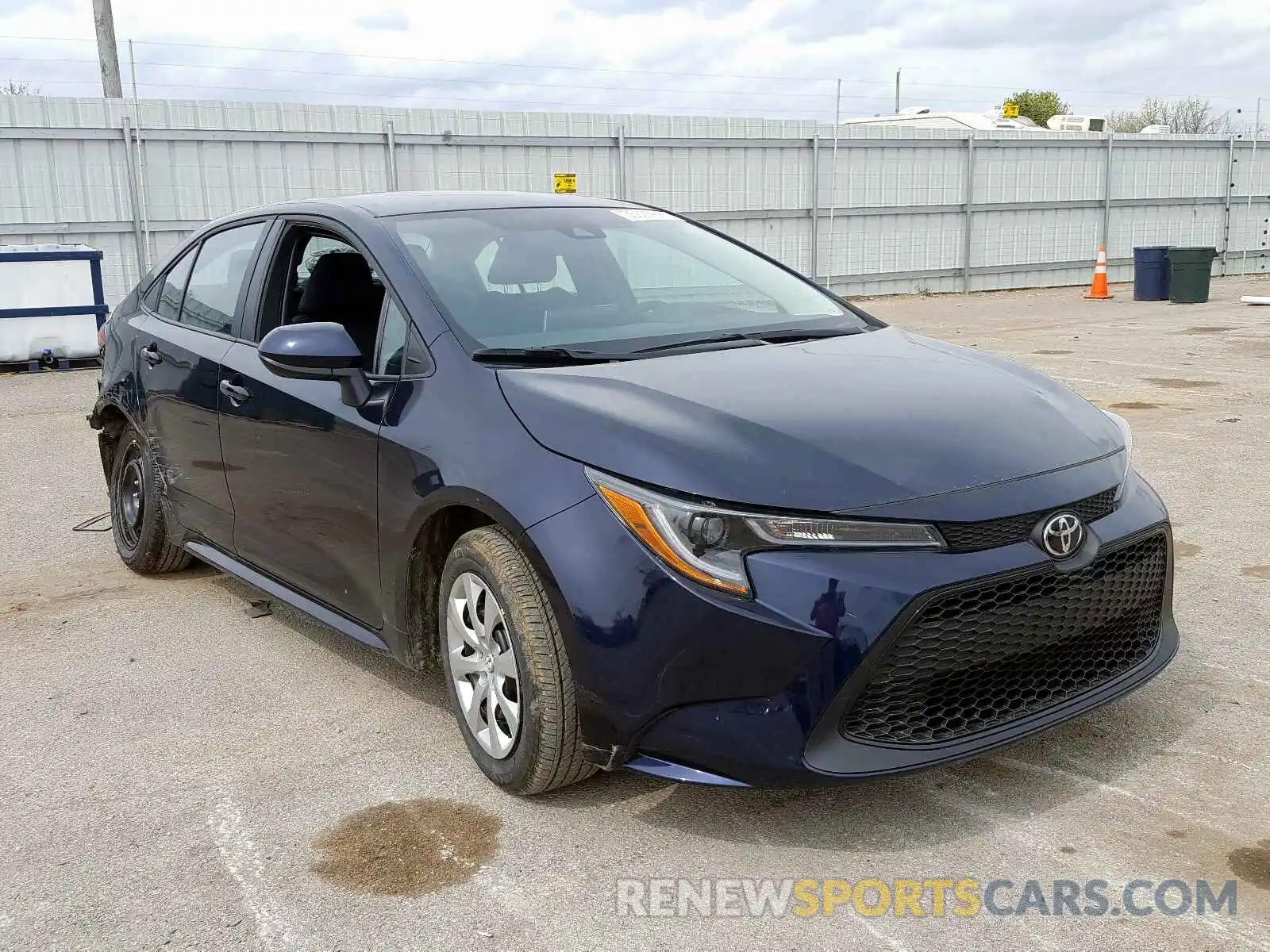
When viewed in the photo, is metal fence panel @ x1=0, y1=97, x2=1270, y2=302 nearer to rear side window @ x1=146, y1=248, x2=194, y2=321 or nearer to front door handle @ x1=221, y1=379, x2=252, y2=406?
rear side window @ x1=146, y1=248, x2=194, y2=321

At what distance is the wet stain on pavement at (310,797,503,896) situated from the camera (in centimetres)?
287

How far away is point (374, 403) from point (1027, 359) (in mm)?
9942

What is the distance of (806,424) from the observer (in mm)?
2996

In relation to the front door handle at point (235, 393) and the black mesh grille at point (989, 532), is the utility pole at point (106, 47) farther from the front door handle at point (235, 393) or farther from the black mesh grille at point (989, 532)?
the black mesh grille at point (989, 532)

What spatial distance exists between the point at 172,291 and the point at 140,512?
3.21ft

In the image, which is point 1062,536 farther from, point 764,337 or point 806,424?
point 764,337

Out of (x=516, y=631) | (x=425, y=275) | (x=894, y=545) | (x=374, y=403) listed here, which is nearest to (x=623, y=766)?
(x=516, y=631)

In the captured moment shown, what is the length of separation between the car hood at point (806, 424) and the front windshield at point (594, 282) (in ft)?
0.97

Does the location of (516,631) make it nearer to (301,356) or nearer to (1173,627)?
(301,356)

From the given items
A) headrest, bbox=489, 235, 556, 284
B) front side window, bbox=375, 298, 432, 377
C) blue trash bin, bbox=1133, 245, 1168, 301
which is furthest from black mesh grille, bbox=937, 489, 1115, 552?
blue trash bin, bbox=1133, 245, 1168, 301

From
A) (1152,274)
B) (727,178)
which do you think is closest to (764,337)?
(727,178)

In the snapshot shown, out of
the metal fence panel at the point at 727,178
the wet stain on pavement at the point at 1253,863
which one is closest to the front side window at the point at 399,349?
the wet stain on pavement at the point at 1253,863

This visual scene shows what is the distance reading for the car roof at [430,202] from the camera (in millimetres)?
4133

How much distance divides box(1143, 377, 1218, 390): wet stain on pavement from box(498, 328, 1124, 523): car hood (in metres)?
7.38
